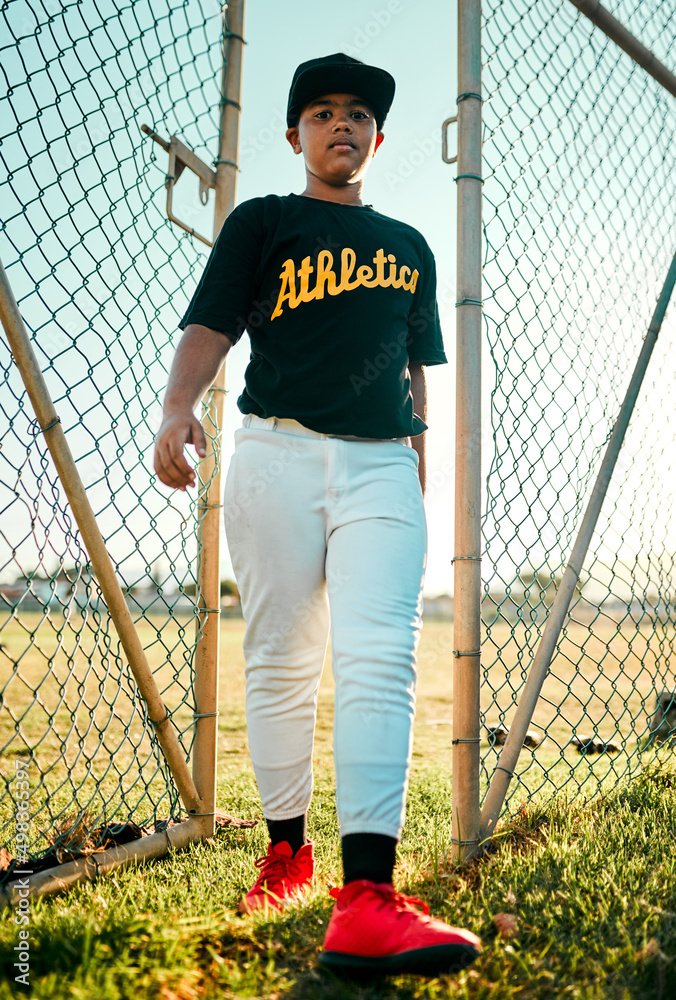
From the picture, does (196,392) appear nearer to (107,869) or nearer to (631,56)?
(107,869)

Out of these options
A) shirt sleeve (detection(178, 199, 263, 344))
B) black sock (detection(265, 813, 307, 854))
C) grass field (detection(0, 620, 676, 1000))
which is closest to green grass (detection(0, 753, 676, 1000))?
grass field (detection(0, 620, 676, 1000))

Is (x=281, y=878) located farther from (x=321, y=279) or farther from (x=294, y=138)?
(x=294, y=138)

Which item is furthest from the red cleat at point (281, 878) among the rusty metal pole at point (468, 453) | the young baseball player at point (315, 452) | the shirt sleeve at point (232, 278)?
the shirt sleeve at point (232, 278)

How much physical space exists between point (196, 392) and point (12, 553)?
618 mm

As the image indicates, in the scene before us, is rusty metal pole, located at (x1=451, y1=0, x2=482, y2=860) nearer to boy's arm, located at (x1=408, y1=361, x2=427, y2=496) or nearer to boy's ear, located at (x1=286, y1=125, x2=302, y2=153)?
boy's arm, located at (x1=408, y1=361, x2=427, y2=496)

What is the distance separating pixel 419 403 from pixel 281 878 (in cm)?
122

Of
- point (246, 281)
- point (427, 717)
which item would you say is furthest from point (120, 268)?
point (427, 717)

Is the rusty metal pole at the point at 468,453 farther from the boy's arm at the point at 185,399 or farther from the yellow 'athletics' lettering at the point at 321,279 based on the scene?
the boy's arm at the point at 185,399

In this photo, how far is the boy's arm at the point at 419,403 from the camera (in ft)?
6.26

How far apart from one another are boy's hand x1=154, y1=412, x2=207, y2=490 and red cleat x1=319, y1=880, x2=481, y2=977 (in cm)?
86

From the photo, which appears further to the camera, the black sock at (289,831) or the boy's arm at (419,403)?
the boy's arm at (419,403)

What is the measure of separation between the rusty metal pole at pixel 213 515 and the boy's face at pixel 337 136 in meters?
0.65

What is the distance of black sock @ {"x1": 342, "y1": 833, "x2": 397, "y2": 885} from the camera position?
132 cm

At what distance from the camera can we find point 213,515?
7.64 feet
